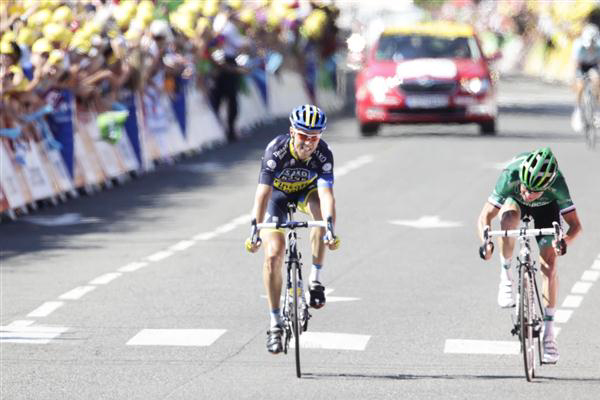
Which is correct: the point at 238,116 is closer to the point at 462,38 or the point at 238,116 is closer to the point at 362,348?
the point at 462,38

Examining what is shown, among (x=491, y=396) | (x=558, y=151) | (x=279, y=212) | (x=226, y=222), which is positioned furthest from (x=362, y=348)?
(x=558, y=151)

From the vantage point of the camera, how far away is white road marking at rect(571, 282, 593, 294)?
48.4 ft

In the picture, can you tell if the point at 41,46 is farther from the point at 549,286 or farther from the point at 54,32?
the point at 549,286

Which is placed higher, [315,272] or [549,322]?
[315,272]

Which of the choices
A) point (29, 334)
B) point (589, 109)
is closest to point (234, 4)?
point (589, 109)

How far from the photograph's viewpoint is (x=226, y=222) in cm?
1992

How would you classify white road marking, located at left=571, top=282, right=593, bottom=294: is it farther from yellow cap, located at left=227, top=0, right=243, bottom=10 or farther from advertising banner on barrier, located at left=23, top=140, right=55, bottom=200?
yellow cap, located at left=227, top=0, right=243, bottom=10

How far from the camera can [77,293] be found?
48.2 feet

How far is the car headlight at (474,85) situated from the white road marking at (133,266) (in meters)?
16.1

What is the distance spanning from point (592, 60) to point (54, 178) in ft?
37.0

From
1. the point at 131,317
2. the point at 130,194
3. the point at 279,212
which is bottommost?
the point at 130,194

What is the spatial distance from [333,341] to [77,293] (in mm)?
3058

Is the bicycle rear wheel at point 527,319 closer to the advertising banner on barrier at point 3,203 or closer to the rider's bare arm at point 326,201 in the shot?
the rider's bare arm at point 326,201

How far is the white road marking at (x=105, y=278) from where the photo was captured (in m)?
15.3
